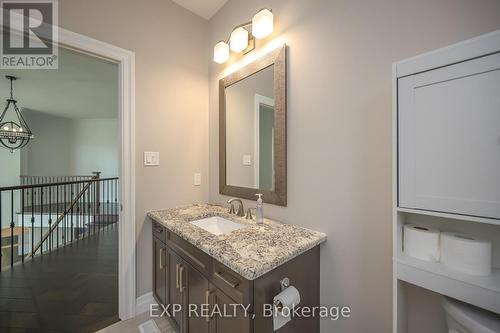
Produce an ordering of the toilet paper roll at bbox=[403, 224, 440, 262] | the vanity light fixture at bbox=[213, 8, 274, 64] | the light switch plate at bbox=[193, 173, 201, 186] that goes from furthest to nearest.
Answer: the light switch plate at bbox=[193, 173, 201, 186] < the vanity light fixture at bbox=[213, 8, 274, 64] < the toilet paper roll at bbox=[403, 224, 440, 262]

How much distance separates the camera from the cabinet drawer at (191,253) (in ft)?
3.88

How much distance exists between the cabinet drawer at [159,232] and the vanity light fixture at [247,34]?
5.24 feet

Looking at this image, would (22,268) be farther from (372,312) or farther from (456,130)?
(456,130)

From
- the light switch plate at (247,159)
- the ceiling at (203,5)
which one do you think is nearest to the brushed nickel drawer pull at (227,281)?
the light switch plate at (247,159)

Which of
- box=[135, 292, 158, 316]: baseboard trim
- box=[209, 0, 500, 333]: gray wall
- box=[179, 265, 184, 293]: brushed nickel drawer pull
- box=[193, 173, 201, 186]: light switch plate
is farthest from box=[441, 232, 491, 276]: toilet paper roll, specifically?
box=[135, 292, 158, 316]: baseboard trim

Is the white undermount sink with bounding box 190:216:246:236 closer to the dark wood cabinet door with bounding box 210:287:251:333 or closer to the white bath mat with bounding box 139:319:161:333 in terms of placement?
the dark wood cabinet door with bounding box 210:287:251:333

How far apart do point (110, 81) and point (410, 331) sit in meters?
4.90

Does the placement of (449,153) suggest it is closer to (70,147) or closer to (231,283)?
(231,283)

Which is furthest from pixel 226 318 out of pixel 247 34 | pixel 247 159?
Result: pixel 247 34

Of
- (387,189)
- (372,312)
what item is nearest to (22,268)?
(372,312)

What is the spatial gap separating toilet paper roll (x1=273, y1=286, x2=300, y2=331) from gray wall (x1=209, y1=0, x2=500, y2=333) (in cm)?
41

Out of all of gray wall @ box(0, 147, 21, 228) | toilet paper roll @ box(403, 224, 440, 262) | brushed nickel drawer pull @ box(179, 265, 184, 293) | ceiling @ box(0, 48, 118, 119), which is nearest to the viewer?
toilet paper roll @ box(403, 224, 440, 262)

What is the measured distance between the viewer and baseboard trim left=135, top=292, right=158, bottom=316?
5.88 ft

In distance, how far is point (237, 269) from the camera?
0.92 metres
